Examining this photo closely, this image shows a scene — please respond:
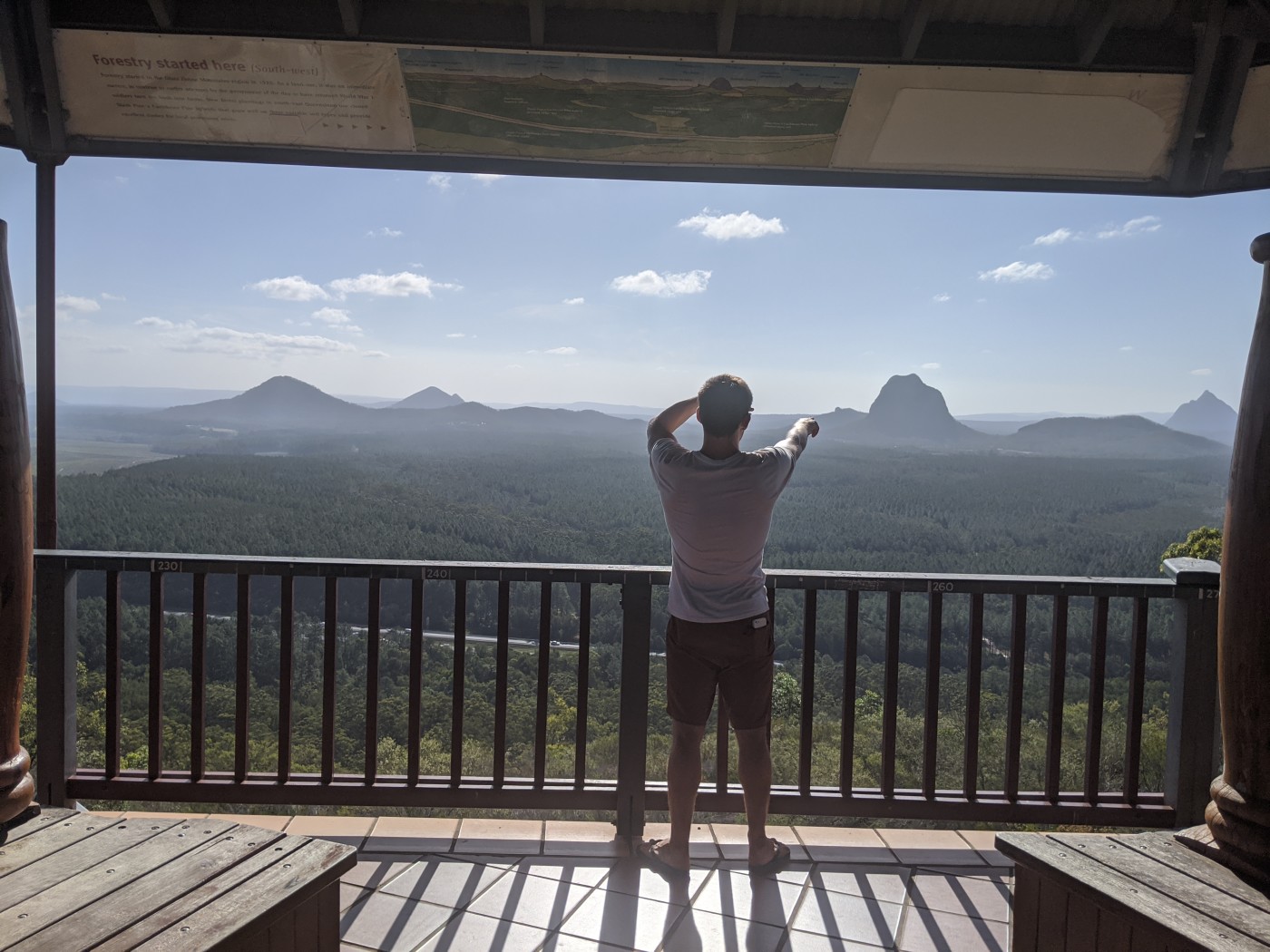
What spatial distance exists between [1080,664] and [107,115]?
8.79 metres

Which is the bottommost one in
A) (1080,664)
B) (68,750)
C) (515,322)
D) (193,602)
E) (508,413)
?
(1080,664)

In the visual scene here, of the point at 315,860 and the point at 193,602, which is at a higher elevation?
the point at 193,602

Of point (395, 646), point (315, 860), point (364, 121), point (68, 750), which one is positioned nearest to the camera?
point (315, 860)

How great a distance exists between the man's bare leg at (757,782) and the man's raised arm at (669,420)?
2.98 feet

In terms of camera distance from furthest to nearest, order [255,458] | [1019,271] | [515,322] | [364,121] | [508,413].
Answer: [515,322] < [1019,271] < [508,413] < [255,458] < [364,121]

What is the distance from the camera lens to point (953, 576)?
2748mm

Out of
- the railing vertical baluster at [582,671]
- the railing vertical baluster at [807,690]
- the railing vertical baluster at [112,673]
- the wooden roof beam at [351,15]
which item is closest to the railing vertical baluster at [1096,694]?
the railing vertical baluster at [807,690]

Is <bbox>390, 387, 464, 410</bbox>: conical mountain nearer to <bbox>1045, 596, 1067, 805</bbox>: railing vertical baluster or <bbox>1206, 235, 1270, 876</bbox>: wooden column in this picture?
<bbox>1045, 596, 1067, 805</bbox>: railing vertical baluster

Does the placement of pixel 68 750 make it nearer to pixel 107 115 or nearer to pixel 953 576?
pixel 107 115

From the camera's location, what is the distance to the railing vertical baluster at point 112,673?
9.04 ft

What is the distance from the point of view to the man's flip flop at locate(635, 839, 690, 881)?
2.52 meters

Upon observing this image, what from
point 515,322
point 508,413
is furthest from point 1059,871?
point 515,322

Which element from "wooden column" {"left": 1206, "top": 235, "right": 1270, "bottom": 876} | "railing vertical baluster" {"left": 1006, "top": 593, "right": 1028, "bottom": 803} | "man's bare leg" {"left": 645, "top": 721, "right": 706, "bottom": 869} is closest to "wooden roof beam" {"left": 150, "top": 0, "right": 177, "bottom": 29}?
"man's bare leg" {"left": 645, "top": 721, "right": 706, "bottom": 869}

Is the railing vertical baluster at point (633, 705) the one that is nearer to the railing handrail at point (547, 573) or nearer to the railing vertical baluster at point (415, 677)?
the railing handrail at point (547, 573)
